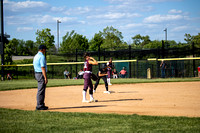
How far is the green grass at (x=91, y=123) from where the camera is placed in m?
4.92

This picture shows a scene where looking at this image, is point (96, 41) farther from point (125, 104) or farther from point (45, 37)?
point (125, 104)

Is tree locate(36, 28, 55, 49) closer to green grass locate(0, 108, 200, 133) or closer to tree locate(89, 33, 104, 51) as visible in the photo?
tree locate(89, 33, 104, 51)

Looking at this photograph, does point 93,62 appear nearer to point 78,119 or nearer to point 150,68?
point 78,119

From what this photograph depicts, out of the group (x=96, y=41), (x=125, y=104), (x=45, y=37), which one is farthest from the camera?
(x=96, y=41)

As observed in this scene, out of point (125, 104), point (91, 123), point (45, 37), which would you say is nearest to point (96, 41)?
point (45, 37)

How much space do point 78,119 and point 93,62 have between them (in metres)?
3.22

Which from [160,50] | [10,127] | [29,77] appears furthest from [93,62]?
[29,77]

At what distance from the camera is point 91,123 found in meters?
5.52

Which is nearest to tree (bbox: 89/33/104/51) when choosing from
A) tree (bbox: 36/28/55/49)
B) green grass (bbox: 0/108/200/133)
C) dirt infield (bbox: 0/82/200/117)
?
tree (bbox: 36/28/55/49)

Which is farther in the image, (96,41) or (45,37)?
(96,41)

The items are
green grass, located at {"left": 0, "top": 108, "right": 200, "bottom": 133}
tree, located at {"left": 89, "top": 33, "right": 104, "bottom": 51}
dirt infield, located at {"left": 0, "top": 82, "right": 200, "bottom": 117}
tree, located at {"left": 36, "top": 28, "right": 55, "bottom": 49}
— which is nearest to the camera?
green grass, located at {"left": 0, "top": 108, "right": 200, "bottom": 133}

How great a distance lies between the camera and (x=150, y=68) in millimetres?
27188

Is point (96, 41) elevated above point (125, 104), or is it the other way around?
point (96, 41)

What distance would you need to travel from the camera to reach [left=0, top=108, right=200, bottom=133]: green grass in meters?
4.92
